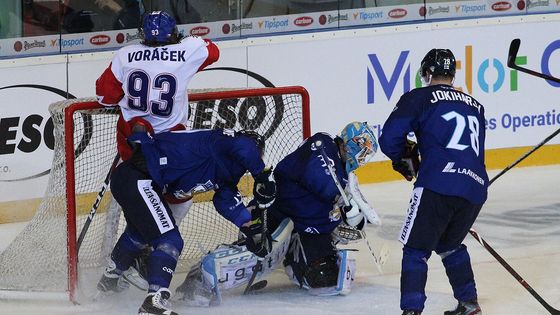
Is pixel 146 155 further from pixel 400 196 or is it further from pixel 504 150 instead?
pixel 504 150

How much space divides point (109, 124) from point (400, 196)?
2.01 metres

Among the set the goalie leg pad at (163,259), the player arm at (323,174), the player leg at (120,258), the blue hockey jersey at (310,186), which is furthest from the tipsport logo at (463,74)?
the goalie leg pad at (163,259)

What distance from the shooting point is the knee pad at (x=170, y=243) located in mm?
4945

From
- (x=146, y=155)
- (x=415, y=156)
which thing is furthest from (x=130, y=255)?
(x=415, y=156)

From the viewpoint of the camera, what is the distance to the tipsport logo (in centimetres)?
744

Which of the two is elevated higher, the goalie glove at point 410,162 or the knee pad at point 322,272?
the goalie glove at point 410,162

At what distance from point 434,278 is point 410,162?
911 mm

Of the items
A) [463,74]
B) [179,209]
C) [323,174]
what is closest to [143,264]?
[179,209]

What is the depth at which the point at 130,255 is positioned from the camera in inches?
209

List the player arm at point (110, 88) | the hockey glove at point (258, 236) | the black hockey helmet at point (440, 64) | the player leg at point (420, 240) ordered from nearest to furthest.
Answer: the player leg at point (420, 240), the black hockey helmet at point (440, 64), the hockey glove at point (258, 236), the player arm at point (110, 88)

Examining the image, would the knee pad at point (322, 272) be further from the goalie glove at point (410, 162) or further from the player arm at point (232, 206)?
the goalie glove at point (410, 162)

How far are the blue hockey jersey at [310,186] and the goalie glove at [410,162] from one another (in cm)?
35

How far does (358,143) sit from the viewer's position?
17.0 feet

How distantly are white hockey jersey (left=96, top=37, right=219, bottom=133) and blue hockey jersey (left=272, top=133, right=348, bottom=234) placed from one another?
53 centimetres
